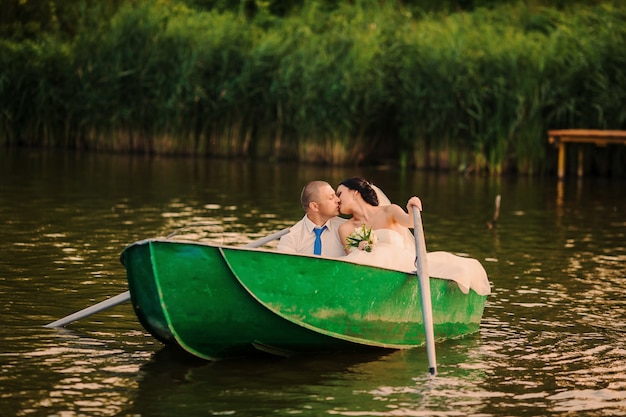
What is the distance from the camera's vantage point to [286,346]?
9.60 metres

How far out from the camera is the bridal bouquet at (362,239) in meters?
10.0

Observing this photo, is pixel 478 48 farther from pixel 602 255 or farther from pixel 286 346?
pixel 286 346

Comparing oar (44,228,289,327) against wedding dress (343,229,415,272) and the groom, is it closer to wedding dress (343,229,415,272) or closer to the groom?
the groom

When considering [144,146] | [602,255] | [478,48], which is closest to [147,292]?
[602,255]

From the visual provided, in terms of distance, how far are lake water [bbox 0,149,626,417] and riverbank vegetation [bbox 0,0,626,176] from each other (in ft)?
14.7

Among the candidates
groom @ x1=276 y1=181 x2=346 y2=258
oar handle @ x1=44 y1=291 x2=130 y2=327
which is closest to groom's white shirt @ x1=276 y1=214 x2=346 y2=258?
groom @ x1=276 y1=181 x2=346 y2=258

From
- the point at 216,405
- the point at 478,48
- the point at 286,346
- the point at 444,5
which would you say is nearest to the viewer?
the point at 216,405

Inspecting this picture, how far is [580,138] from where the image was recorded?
86.0ft

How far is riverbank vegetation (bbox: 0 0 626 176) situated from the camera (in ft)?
89.0

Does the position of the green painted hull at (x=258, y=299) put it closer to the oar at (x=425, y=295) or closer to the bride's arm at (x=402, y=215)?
the oar at (x=425, y=295)

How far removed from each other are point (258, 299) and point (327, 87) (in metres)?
19.4

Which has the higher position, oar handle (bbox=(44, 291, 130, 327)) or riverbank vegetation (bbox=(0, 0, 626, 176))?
riverbank vegetation (bbox=(0, 0, 626, 176))

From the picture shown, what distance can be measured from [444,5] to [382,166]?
42.5 feet

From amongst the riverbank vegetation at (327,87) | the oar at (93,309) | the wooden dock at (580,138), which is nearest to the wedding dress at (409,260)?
the oar at (93,309)
